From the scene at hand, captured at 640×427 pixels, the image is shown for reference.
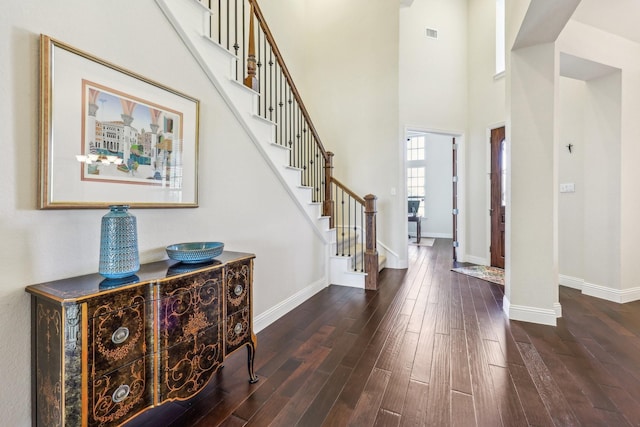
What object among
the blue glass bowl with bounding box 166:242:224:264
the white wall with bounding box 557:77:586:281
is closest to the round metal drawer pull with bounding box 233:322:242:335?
the blue glass bowl with bounding box 166:242:224:264

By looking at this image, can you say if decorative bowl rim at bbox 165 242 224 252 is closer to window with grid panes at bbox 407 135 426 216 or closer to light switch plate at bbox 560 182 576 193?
light switch plate at bbox 560 182 576 193

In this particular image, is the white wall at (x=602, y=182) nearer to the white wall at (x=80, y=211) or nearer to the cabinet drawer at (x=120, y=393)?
the white wall at (x=80, y=211)

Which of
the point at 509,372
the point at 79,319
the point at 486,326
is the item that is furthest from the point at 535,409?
the point at 79,319

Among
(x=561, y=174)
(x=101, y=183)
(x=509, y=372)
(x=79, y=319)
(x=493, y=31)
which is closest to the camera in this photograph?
(x=79, y=319)

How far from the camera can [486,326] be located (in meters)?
2.34

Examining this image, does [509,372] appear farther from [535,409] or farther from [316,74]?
[316,74]

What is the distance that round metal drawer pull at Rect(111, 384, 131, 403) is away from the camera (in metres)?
1.04

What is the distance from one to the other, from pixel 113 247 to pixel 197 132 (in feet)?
2.97

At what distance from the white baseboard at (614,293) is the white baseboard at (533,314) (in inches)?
38.7

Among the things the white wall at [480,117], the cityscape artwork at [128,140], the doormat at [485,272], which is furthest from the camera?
the white wall at [480,117]

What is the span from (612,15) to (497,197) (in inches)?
93.1

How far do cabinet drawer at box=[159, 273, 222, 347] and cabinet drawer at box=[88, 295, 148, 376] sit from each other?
0.08 metres

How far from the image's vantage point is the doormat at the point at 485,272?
3.67m

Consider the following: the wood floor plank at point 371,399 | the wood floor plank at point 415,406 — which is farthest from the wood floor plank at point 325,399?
the wood floor plank at point 415,406
